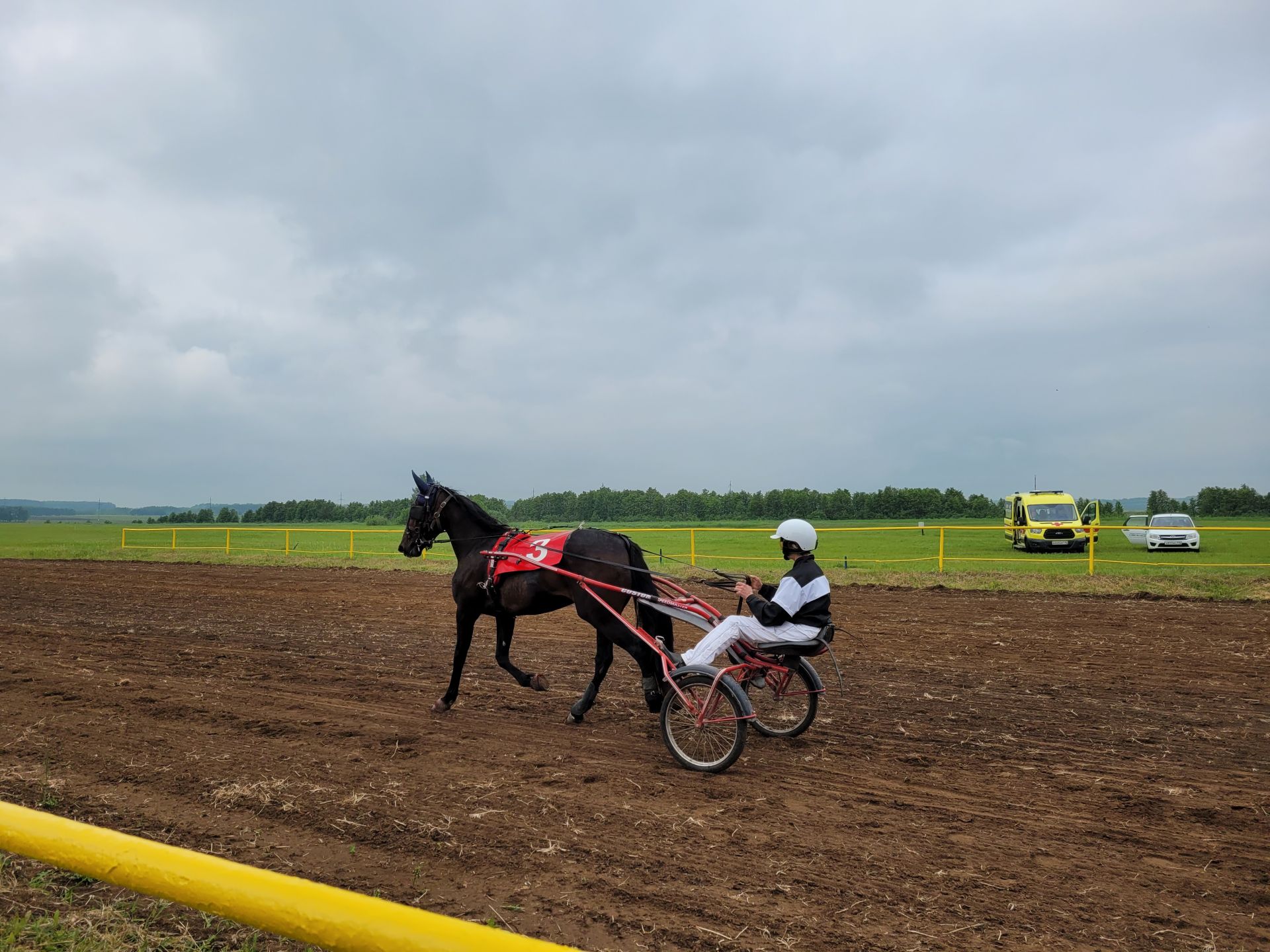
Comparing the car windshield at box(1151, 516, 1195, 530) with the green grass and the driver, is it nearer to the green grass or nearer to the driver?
the driver

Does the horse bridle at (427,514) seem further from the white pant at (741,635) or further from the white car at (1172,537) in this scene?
the white car at (1172,537)

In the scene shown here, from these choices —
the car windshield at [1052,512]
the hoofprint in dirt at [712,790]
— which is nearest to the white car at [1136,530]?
the car windshield at [1052,512]

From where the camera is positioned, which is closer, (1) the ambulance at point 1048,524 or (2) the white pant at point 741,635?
(2) the white pant at point 741,635

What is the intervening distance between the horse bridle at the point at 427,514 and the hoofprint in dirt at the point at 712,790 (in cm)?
155

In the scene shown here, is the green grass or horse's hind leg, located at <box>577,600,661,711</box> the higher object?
horse's hind leg, located at <box>577,600,661,711</box>

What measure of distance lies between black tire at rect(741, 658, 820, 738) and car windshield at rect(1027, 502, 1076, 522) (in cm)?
2502

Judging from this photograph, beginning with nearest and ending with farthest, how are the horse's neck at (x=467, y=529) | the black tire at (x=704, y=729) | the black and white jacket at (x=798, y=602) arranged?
1. the black tire at (x=704, y=729)
2. the black and white jacket at (x=798, y=602)
3. the horse's neck at (x=467, y=529)

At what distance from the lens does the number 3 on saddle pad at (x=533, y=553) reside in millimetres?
6703

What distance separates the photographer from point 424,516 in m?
Answer: 7.73

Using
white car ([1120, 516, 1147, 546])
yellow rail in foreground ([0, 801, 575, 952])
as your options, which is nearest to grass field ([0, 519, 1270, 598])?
white car ([1120, 516, 1147, 546])

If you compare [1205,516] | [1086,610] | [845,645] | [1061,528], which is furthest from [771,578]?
[1205,516]

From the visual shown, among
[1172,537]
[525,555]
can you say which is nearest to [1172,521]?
[1172,537]

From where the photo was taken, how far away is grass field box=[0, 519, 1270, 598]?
16.2 metres

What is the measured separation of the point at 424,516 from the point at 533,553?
149 centimetres
